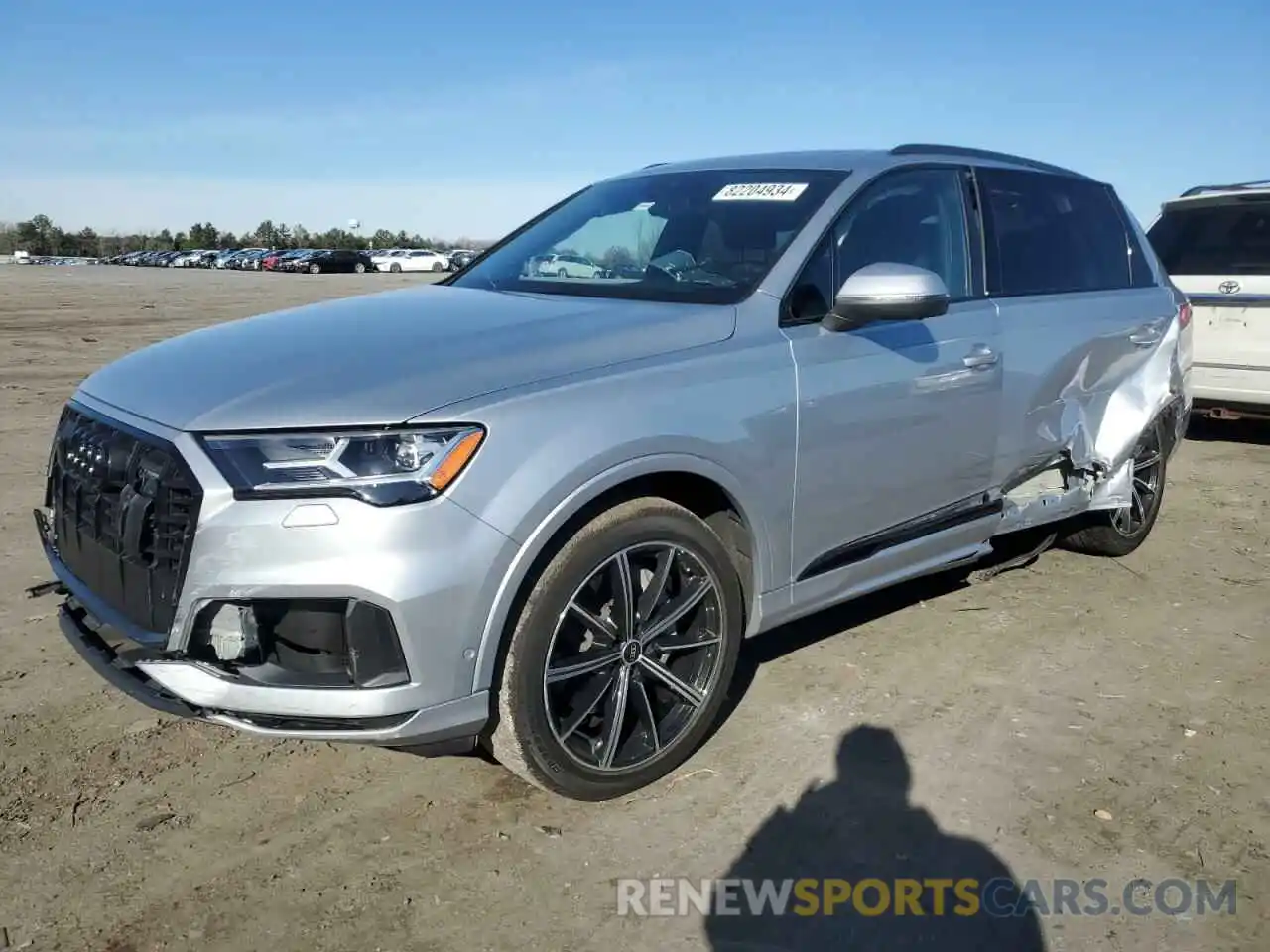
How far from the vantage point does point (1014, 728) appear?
3.53 m

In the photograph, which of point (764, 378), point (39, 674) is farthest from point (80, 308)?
point (764, 378)

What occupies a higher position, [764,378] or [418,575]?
[764,378]

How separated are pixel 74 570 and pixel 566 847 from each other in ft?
5.42

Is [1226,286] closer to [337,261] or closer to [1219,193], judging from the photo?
[1219,193]

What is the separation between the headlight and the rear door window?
2.65 m

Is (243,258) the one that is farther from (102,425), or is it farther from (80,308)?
(102,425)

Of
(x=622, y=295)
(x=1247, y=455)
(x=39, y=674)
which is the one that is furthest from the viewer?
(x=1247, y=455)

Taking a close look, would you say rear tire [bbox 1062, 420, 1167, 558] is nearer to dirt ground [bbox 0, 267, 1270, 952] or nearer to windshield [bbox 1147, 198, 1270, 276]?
dirt ground [bbox 0, 267, 1270, 952]

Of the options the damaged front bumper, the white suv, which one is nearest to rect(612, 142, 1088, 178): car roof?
the damaged front bumper

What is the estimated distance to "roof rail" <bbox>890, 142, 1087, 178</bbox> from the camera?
4.12 meters

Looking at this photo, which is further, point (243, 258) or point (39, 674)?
point (243, 258)

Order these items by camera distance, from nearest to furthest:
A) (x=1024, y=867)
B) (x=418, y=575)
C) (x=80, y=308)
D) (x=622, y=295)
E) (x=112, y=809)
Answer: (x=418, y=575)
(x=1024, y=867)
(x=112, y=809)
(x=622, y=295)
(x=80, y=308)

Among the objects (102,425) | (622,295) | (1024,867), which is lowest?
(1024,867)

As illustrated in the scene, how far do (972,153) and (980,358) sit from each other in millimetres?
1067
